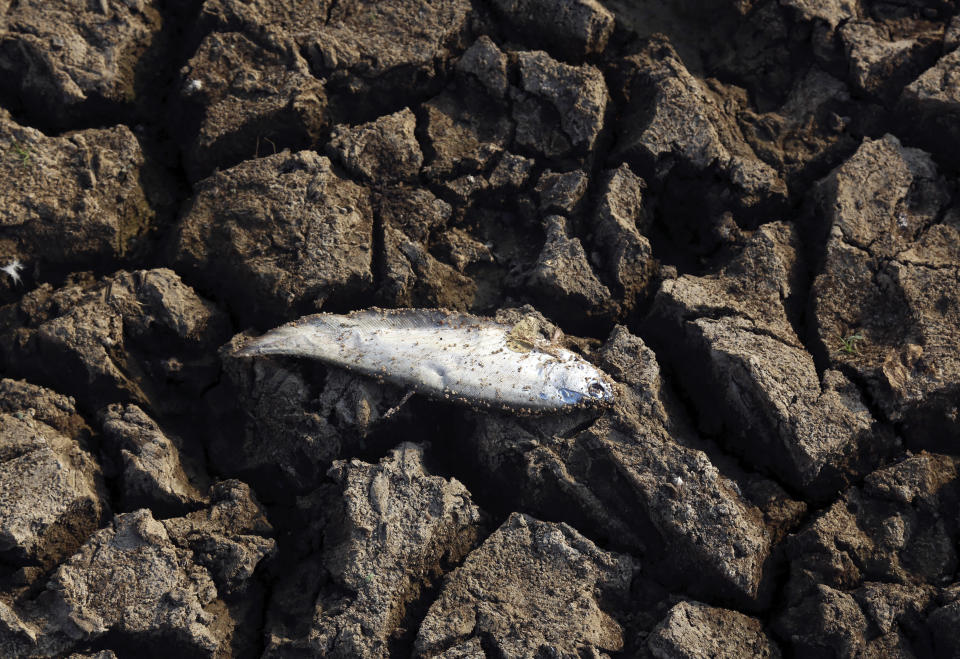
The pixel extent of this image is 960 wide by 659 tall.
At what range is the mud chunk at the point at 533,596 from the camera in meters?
3.05

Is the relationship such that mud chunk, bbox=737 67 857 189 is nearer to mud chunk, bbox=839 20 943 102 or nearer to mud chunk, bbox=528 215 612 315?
mud chunk, bbox=839 20 943 102

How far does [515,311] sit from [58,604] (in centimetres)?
227

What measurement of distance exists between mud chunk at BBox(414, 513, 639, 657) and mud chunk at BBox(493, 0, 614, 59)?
249cm

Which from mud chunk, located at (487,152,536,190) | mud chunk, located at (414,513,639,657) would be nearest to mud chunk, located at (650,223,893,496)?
mud chunk, located at (414,513,639,657)

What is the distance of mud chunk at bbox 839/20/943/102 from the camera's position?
13.6ft

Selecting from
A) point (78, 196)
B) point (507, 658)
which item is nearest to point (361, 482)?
point (507, 658)

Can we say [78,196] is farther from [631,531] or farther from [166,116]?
[631,531]

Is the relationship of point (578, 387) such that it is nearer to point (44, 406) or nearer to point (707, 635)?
point (707, 635)

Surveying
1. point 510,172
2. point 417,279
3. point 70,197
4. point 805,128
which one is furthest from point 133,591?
point 805,128

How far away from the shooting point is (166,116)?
163 inches

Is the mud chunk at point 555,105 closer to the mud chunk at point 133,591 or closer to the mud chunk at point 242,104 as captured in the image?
the mud chunk at point 242,104

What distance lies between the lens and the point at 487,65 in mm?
4098

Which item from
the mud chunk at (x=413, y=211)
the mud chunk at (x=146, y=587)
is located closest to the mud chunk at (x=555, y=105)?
the mud chunk at (x=413, y=211)

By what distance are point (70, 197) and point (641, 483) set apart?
3.00m
